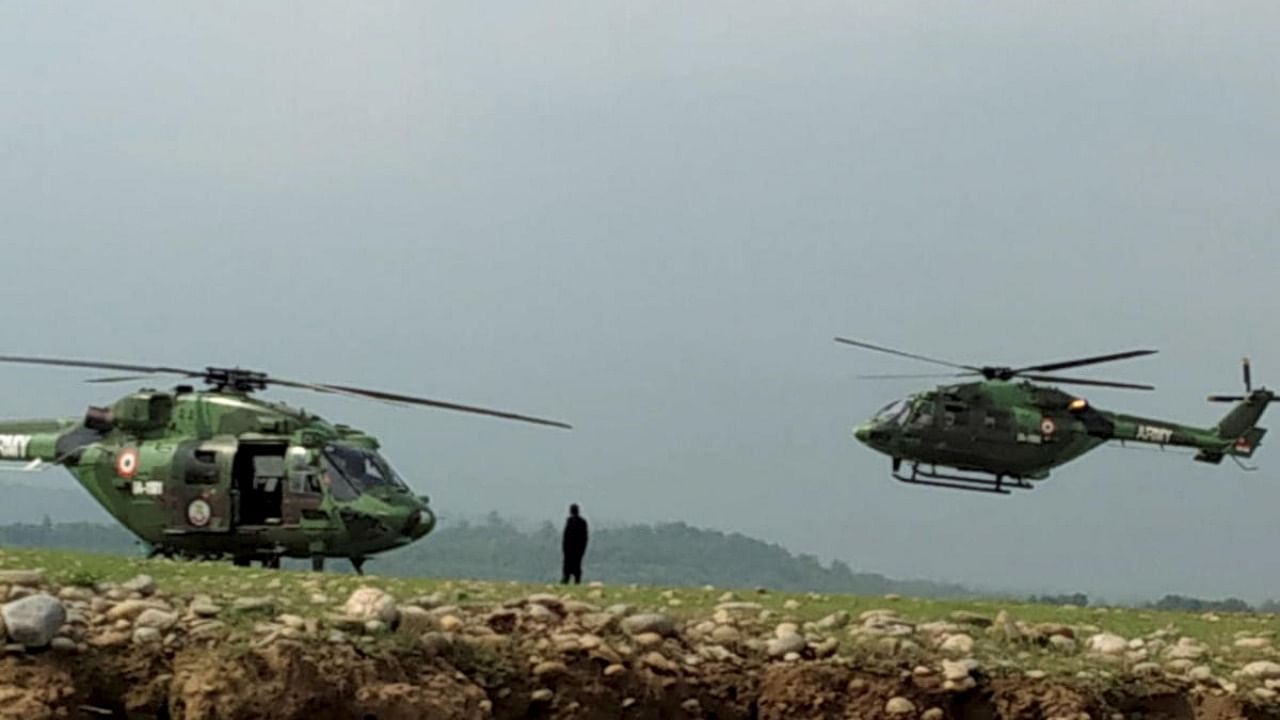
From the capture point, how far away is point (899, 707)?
11648 millimetres

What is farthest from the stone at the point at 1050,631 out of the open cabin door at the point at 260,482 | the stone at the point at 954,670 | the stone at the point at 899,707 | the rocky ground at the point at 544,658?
the open cabin door at the point at 260,482

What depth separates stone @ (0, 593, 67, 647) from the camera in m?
9.91

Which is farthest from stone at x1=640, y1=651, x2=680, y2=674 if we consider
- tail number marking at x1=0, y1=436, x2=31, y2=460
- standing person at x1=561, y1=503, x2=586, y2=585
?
tail number marking at x1=0, y1=436, x2=31, y2=460

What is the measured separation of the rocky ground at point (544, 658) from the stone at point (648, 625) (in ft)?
0.05

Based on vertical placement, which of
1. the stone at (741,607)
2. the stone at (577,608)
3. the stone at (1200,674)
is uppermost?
the stone at (741,607)

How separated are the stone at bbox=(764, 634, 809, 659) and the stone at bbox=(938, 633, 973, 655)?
1.10 m

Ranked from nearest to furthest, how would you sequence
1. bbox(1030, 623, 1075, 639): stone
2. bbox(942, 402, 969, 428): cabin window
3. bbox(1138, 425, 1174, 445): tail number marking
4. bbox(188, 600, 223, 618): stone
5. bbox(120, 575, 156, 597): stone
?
bbox(188, 600, 223, 618): stone < bbox(120, 575, 156, 597): stone < bbox(1030, 623, 1075, 639): stone < bbox(942, 402, 969, 428): cabin window < bbox(1138, 425, 1174, 445): tail number marking

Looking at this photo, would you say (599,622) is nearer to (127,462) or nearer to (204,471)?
(204,471)

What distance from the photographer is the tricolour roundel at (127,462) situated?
2186 centimetres

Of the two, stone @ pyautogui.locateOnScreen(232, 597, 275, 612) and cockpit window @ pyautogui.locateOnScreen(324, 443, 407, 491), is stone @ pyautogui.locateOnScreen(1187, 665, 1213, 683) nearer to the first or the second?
stone @ pyautogui.locateOnScreen(232, 597, 275, 612)

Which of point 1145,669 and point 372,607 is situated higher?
point 372,607

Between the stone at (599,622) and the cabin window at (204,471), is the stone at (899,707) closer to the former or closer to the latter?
the stone at (599,622)

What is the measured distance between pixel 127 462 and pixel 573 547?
575cm

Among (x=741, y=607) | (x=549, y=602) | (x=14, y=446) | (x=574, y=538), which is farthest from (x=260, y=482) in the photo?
(x=549, y=602)
